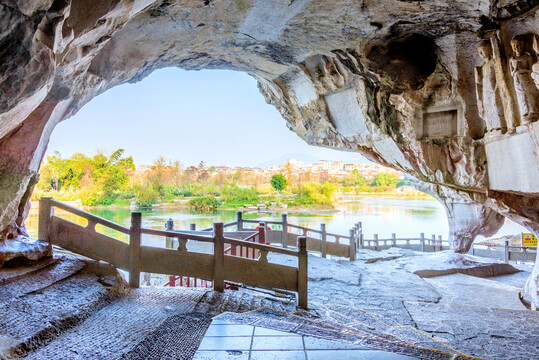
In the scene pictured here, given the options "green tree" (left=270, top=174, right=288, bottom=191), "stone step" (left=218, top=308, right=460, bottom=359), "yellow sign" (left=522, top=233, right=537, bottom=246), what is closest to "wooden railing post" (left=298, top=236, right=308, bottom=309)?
"stone step" (left=218, top=308, right=460, bottom=359)

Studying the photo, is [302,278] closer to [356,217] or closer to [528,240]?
[528,240]

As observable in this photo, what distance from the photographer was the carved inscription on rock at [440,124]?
809 cm

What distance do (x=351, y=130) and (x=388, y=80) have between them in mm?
2091

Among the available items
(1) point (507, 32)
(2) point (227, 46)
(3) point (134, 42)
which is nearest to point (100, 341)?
(3) point (134, 42)

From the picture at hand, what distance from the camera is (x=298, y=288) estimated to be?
15.2ft

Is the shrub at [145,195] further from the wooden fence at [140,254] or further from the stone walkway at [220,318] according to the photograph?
the wooden fence at [140,254]

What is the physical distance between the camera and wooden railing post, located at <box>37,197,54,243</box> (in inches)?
173

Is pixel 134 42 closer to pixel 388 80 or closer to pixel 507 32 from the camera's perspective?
pixel 388 80

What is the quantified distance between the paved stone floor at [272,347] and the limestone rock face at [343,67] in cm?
236

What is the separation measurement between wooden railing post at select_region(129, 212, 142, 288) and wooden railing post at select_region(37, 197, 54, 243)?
108cm

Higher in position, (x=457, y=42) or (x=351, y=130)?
(x=457, y=42)

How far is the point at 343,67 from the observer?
8.17 m

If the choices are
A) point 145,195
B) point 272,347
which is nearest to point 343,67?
point 272,347

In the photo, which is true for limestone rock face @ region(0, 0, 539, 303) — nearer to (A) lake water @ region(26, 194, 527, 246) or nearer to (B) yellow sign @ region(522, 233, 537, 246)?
(B) yellow sign @ region(522, 233, 537, 246)
